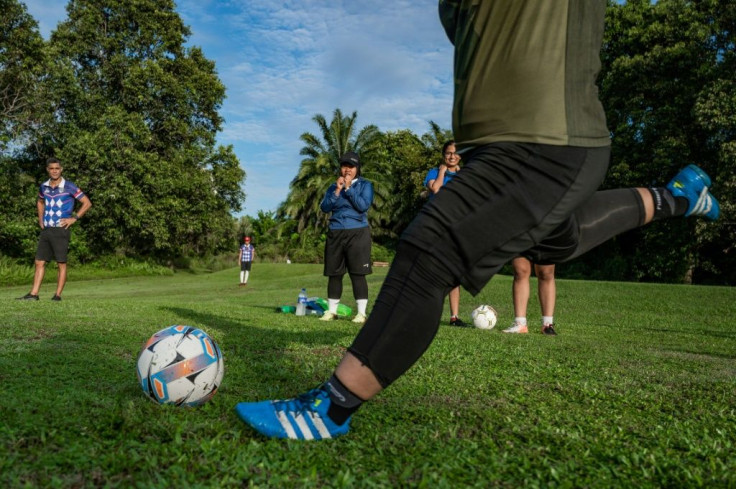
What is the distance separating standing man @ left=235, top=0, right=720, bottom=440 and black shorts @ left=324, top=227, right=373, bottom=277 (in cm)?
616

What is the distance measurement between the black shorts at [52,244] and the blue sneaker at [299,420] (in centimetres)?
962

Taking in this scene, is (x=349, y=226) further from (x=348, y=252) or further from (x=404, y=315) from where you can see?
(x=404, y=315)

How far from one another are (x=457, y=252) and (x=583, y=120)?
76 centimetres

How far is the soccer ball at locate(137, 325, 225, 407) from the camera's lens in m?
2.76

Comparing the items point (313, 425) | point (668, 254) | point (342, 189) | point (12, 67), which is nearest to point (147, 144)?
point (12, 67)

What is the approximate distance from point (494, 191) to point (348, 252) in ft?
20.8

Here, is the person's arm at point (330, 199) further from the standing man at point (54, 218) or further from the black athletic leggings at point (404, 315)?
the black athletic leggings at point (404, 315)

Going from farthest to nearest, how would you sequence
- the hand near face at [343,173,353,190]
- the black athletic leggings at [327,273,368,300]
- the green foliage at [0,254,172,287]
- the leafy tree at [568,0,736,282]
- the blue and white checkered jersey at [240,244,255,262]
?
the leafy tree at [568,0,736,282] < the blue and white checkered jersey at [240,244,255,262] < the green foliage at [0,254,172,287] < the black athletic leggings at [327,273,368,300] < the hand near face at [343,173,353,190]

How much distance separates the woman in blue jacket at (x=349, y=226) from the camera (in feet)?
27.5

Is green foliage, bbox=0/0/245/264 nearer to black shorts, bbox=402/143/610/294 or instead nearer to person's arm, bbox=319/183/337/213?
person's arm, bbox=319/183/337/213

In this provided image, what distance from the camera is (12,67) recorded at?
28.5m

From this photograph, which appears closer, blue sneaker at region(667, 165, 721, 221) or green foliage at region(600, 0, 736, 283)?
blue sneaker at region(667, 165, 721, 221)

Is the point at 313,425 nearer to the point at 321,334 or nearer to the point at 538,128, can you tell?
the point at 538,128

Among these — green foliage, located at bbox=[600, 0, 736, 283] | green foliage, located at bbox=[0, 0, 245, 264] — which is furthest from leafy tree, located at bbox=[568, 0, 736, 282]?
green foliage, located at bbox=[0, 0, 245, 264]
